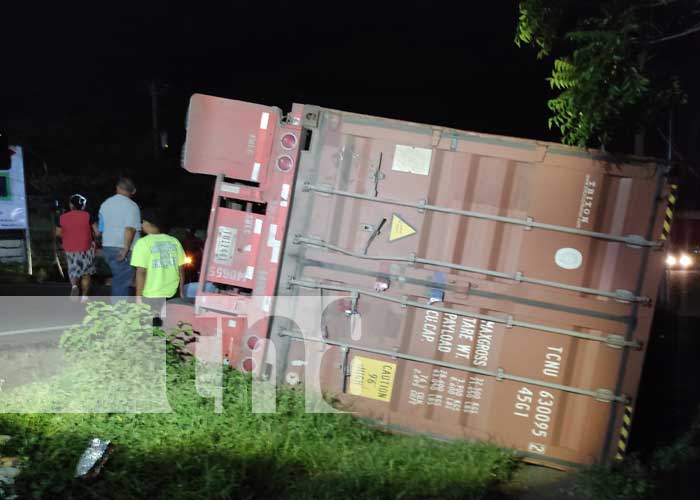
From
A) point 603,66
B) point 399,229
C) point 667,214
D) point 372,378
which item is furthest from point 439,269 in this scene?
point 603,66

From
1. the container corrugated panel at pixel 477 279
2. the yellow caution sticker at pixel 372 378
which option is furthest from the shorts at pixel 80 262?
the yellow caution sticker at pixel 372 378

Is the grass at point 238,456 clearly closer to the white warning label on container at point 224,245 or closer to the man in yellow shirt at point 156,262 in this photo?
the white warning label on container at point 224,245

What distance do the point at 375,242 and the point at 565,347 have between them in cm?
159

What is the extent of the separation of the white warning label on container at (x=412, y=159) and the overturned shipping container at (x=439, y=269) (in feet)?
0.04

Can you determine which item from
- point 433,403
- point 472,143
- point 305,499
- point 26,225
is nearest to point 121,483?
point 305,499

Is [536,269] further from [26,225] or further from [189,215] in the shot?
[189,215]

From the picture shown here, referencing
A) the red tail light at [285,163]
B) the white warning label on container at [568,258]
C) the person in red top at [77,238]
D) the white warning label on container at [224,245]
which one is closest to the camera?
the white warning label on container at [568,258]

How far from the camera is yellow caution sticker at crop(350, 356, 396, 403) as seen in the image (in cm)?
598

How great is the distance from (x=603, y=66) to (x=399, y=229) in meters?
1.97

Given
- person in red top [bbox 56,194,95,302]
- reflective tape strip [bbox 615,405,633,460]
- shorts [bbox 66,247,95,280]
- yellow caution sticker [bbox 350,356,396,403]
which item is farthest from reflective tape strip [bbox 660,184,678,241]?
shorts [bbox 66,247,95,280]

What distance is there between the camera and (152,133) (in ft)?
85.5

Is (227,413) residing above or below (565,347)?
below

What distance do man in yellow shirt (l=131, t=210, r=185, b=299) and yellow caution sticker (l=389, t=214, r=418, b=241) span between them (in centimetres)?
262

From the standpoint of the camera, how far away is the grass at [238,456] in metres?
4.60
